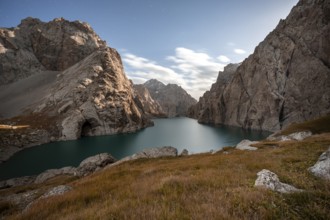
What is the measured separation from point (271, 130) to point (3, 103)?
7297 inches

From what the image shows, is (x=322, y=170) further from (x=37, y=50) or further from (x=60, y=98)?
(x=37, y=50)

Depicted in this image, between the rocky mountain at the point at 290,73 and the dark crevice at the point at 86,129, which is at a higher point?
the rocky mountain at the point at 290,73

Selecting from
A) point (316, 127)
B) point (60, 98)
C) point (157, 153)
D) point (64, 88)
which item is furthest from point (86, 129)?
point (316, 127)

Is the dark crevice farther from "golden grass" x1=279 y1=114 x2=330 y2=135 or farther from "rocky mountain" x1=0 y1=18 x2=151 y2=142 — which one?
"golden grass" x1=279 y1=114 x2=330 y2=135

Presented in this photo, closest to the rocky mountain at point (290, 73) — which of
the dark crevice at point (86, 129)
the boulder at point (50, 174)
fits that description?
the dark crevice at point (86, 129)

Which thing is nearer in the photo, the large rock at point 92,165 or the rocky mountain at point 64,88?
the large rock at point 92,165

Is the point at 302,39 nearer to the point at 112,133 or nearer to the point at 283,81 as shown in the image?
the point at 283,81

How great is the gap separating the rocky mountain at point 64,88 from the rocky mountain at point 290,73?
3317 inches

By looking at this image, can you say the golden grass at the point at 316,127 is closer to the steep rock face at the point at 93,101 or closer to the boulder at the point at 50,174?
the boulder at the point at 50,174

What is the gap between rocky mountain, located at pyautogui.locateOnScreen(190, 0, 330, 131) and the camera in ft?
332

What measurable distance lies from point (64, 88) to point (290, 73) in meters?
143

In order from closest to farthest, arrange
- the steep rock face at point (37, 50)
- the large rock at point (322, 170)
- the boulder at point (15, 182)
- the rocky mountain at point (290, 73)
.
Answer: the large rock at point (322, 170)
the boulder at point (15, 182)
the rocky mountain at point (290, 73)
the steep rock face at point (37, 50)

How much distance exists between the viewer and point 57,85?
132500 millimetres

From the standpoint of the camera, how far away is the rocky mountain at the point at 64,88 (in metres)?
104
